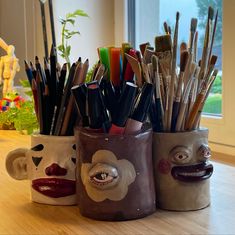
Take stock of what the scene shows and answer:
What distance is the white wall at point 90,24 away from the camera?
5.57 ft

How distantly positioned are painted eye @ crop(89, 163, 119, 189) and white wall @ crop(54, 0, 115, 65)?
1.22m

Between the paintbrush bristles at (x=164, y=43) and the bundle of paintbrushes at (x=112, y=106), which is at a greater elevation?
the paintbrush bristles at (x=164, y=43)

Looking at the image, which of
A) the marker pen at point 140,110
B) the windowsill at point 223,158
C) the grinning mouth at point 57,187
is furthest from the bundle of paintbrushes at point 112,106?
the windowsill at point 223,158

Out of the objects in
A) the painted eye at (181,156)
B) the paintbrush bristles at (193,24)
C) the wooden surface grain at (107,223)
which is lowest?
the wooden surface grain at (107,223)

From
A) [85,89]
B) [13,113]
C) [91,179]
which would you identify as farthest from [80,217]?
[13,113]

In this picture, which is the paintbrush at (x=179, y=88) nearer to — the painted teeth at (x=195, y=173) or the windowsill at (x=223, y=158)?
the painted teeth at (x=195, y=173)

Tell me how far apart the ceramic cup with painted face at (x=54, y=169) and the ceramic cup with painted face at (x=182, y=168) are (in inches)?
4.8

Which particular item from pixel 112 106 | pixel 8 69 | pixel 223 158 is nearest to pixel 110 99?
pixel 112 106

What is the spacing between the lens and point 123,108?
21.4 inches

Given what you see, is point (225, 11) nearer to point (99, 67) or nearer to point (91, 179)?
point (99, 67)

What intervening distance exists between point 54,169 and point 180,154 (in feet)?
0.58

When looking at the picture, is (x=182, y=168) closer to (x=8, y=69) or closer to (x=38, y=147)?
(x=38, y=147)

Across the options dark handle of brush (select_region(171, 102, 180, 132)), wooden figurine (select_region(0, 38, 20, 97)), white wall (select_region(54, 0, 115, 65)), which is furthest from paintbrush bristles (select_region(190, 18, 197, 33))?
white wall (select_region(54, 0, 115, 65))

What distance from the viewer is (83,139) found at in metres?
0.57
